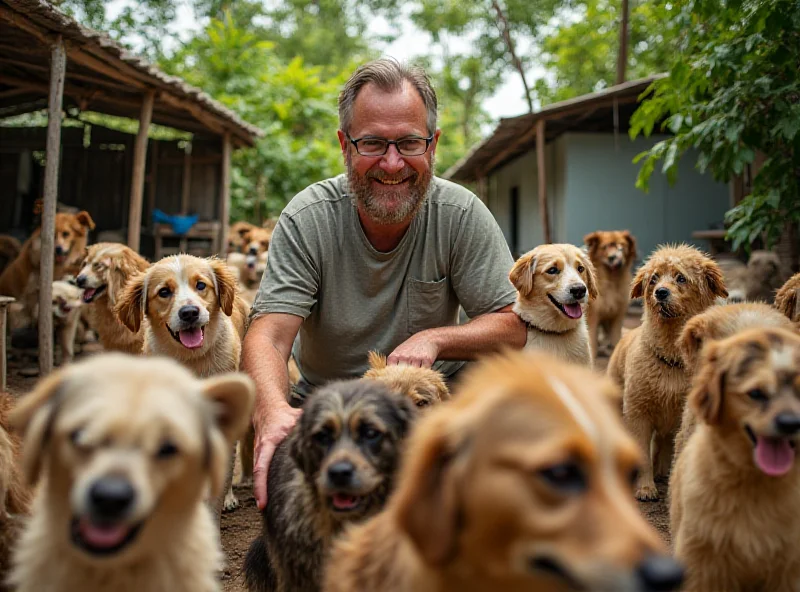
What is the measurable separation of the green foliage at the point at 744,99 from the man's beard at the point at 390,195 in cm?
301

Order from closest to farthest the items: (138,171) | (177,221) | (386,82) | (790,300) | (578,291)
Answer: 1. (386,82)
2. (790,300)
3. (578,291)
4. (138,171)
5. (177,221)

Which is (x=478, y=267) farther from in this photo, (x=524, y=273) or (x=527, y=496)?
(x=527, y=496)

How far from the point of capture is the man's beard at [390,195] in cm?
444

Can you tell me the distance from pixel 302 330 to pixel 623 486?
344 cm

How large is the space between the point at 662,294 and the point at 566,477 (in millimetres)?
4251

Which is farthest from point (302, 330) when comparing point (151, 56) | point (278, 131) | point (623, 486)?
point (151, 56)

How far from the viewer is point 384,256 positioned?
463 centimetres

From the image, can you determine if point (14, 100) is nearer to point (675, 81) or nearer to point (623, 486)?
point (675, 81)

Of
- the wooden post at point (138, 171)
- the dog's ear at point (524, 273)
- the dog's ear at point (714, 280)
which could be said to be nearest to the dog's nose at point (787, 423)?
the dog's ear at point (714, 280)

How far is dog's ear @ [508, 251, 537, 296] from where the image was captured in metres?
6.36

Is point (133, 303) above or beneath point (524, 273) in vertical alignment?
beneath

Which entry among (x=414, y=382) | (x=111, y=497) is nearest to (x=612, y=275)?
(x=414, y=382)

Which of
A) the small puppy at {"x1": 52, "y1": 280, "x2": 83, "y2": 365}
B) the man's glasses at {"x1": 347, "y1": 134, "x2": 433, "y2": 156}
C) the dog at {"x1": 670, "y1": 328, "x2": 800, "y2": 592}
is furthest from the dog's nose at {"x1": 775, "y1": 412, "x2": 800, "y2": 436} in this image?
the small puppy at {"x1": 52, "y1": 280, "x2": 83, "y2": 365}

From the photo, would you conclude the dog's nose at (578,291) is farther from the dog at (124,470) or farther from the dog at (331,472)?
the dog at (124,470)
